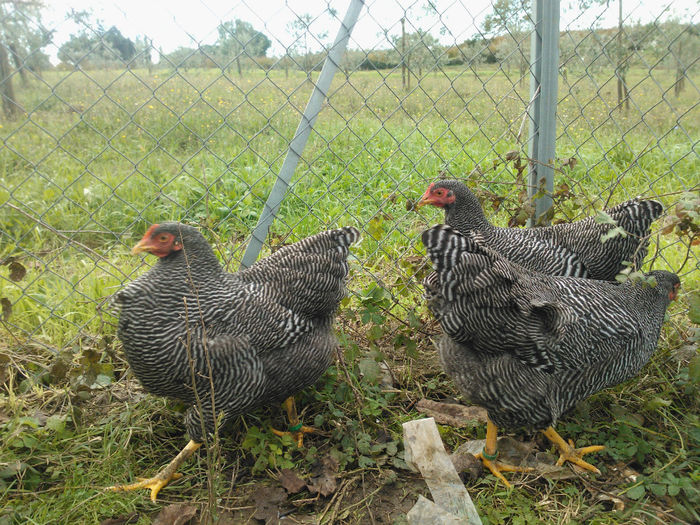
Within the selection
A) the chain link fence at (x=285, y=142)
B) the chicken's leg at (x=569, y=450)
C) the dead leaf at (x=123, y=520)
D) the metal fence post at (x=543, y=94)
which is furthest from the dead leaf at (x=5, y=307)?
the metal fence post at (x=543, y=94)

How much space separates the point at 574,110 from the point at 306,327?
5.34 meters

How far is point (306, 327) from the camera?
2541mm

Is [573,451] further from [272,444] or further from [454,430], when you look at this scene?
[272,444]

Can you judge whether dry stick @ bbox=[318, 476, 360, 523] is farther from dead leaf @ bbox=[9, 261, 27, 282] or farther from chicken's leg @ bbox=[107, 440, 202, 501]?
dead leaf @ bbox=[9, 261, 27, 282]

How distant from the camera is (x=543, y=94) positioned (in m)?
3.21

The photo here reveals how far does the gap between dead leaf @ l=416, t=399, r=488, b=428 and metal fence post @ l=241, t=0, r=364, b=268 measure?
4.23 ft

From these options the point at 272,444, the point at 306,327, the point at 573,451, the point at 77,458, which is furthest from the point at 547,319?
the point at 77,458

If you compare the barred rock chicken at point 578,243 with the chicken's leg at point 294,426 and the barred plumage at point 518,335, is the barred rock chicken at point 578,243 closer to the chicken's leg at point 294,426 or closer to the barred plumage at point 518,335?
the barred plumage at point 518,335

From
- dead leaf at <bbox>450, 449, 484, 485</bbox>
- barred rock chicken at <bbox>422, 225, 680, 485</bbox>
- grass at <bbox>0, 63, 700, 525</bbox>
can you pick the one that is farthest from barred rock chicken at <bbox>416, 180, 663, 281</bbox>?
dead leaf at <bbox>450, 449, 484, 485</bbox>

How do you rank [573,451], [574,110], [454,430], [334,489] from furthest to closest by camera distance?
[574,110] < [454,430] < [573,451] < [334,489]

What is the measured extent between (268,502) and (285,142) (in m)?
2.42

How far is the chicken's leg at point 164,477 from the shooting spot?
2.25m

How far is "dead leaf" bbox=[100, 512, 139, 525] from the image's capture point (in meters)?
2.09

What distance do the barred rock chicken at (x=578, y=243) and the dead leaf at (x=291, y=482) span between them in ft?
5.85
